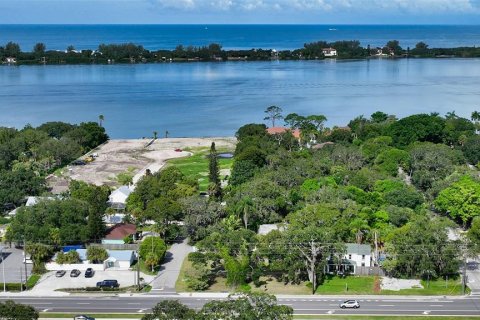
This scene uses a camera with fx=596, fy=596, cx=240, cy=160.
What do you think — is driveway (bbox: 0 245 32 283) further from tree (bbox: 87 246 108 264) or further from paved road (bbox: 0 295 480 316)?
tree (bbox: 87 246 108 264)

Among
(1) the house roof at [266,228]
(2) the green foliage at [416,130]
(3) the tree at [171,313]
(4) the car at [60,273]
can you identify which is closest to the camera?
(3) the tree at [171,313]

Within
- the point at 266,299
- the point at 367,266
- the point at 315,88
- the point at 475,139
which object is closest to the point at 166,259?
the point at 367,266

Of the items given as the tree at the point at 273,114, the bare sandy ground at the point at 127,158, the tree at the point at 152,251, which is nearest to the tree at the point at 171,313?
the tree at the point at 152,251

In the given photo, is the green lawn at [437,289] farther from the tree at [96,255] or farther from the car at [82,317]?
the tree at [96,255]

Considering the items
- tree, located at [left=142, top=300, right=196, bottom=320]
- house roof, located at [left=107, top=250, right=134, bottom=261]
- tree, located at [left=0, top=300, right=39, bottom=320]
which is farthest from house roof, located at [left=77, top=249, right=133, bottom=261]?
tree, located at [left=142, top=300, right=196, bottom=320]

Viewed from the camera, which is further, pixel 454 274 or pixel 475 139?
pixel 475 139

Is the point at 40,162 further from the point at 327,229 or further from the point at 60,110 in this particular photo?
the point at 60,110
